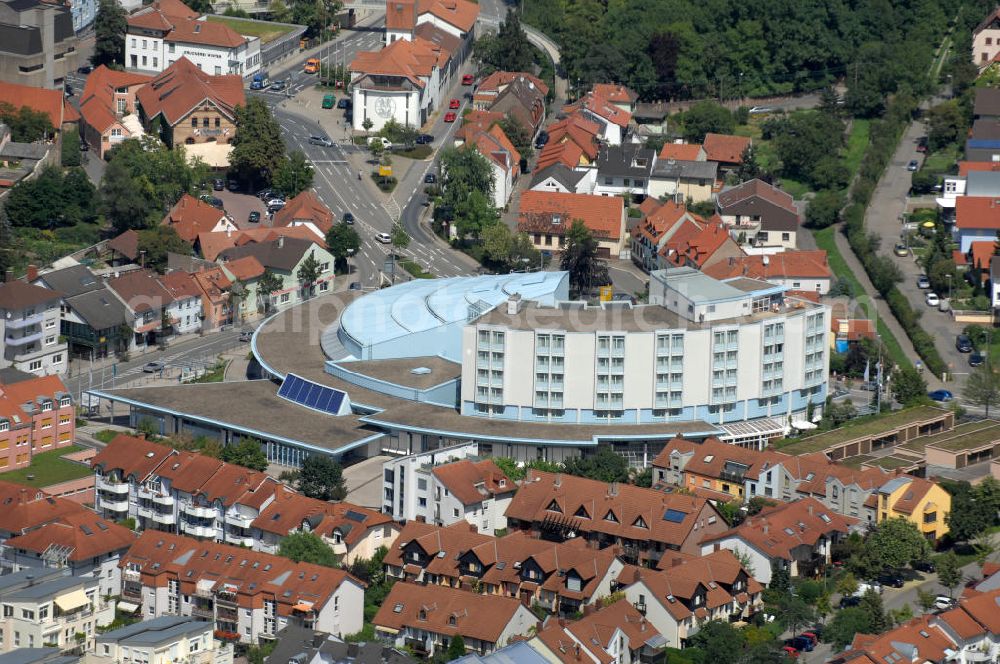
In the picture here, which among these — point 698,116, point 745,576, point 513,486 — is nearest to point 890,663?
point 745,576

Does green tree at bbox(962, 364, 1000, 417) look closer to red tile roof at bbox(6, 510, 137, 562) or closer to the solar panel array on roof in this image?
the solar panel array on roof

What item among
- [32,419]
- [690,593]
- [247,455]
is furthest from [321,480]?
[690,593]

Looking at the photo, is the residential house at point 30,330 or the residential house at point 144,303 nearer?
the residential house at point 30,330

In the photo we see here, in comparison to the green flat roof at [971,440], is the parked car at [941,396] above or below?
above

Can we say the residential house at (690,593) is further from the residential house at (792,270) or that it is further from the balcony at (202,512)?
the residential house at (792,270)

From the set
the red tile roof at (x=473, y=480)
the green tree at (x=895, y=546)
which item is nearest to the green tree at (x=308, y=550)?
the red tile roof at (x=473, y=480)

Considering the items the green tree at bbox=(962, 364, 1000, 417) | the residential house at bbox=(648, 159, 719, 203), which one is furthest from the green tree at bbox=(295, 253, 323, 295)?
the green tree at bbox=(962, 364, 1000, 417)

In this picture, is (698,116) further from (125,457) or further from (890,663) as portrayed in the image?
(890,663)
